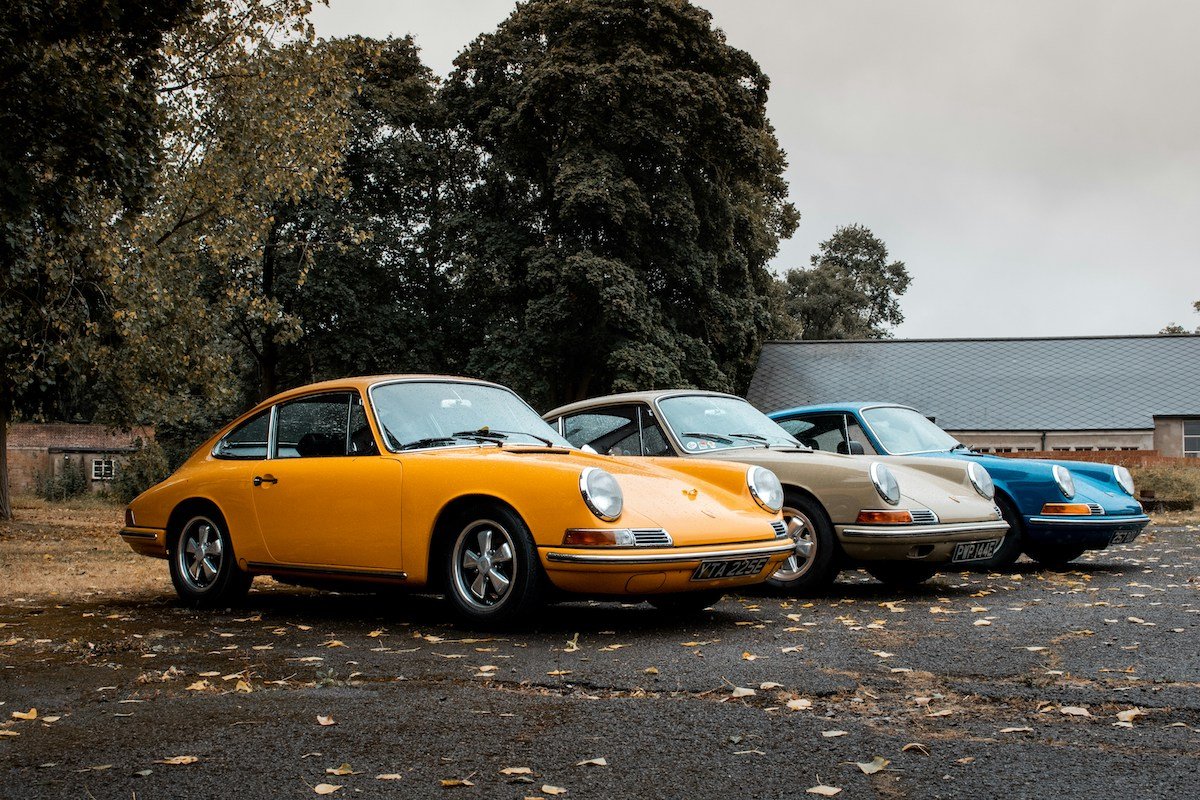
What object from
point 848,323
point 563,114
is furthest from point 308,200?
point 848,323

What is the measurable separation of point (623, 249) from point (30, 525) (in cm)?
1796

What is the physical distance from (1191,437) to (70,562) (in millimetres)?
35324

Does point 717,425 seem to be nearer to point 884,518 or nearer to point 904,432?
point 884,518

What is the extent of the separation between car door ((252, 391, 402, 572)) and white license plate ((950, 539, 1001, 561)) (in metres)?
4.42

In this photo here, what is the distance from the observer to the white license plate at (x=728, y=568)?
260 inches

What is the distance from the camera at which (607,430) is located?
363 inches

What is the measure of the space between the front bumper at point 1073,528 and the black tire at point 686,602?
14.4 ft

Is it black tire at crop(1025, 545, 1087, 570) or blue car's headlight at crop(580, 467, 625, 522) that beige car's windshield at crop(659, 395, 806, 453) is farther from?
black tire at crop(1025, 545, 1087, 570)

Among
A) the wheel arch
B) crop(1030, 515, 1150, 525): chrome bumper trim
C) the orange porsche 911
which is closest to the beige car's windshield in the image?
the orange porsche 911

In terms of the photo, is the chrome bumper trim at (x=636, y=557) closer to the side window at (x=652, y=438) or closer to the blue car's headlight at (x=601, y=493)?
the blue car's headlight at (x=601, y=493)

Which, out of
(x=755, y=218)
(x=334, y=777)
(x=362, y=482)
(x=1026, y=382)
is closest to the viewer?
(x=334, y=777)

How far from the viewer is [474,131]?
3806cm

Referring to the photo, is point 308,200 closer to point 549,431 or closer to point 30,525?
point 30,525

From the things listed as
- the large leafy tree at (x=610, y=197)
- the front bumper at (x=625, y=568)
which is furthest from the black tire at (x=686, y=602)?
the large leafy tree at (x=610, y=197)
